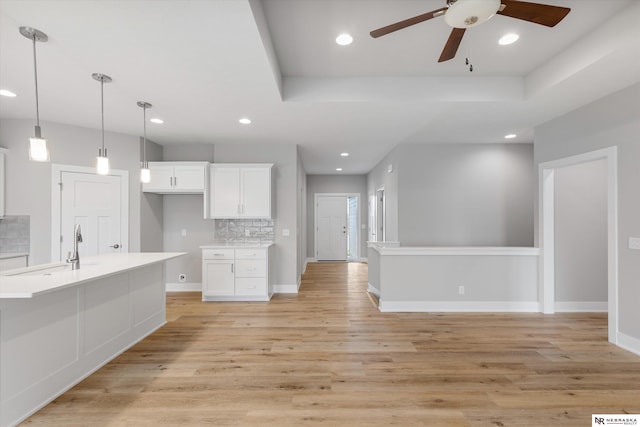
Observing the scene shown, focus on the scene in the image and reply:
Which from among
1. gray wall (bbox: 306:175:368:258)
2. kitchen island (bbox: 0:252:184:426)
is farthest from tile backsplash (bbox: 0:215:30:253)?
gray wall (bbox: 306:175:368:258)

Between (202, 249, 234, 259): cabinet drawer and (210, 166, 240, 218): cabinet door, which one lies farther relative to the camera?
(210, 166, 240, 218): cabinet door

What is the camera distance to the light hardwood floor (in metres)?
1.89

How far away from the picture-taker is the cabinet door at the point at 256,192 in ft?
15.3

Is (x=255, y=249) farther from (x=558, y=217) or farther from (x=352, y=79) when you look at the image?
(x=558, y=217)

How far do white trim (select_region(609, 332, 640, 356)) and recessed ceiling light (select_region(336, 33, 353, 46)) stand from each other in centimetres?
386

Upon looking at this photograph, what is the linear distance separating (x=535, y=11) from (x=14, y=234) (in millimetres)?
5783

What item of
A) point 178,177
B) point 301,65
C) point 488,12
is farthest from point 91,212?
point 488,12

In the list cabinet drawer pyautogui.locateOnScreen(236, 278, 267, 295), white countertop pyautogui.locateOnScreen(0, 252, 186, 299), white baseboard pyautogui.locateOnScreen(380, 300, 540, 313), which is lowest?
white baseboard pyautogui.locateOnScreen(380, 300, 540, 313)

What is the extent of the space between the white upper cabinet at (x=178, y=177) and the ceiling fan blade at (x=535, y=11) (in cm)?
420

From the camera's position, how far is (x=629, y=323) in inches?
111

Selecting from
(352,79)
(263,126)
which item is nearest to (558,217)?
(352,79)

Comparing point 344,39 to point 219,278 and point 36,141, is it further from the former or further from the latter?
point 219,278

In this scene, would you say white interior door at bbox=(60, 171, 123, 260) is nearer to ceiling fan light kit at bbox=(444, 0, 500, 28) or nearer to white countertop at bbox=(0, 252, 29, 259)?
white countertop at bbox=(0, 252, 29, 259)

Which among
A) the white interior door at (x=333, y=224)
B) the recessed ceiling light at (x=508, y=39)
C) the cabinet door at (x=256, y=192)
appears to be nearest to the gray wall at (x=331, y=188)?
the white interior door at (x=333, y=224)
